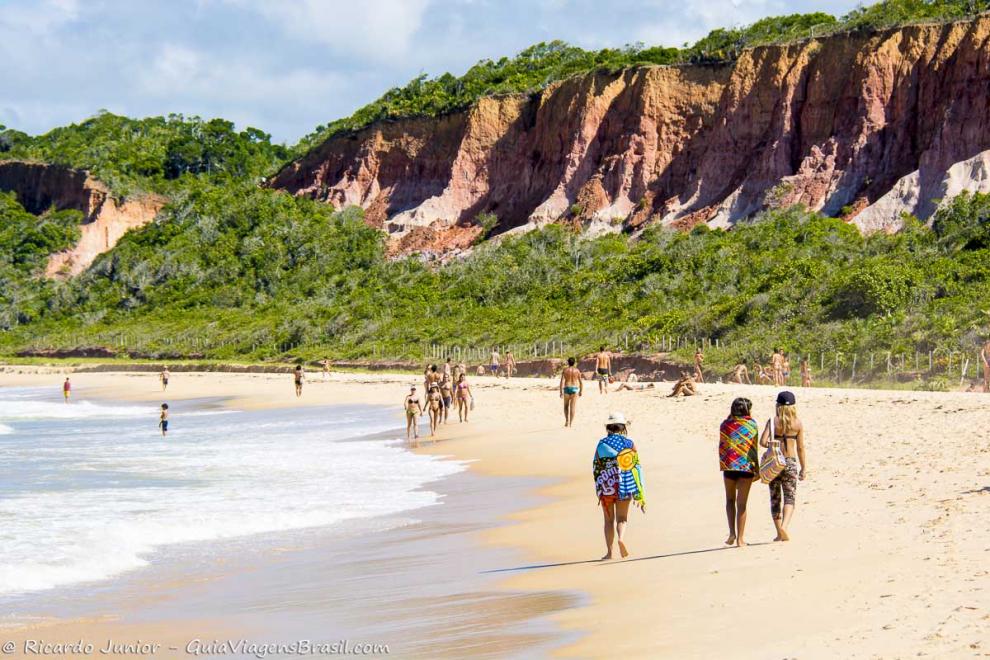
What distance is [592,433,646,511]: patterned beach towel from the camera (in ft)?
30.7

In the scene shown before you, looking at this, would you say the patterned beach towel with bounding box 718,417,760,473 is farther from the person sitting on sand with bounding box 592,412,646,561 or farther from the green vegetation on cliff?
the green vegetation on cliff

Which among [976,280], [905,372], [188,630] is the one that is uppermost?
[976,280]

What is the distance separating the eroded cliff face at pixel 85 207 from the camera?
91312mm

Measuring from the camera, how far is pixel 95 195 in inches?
3674

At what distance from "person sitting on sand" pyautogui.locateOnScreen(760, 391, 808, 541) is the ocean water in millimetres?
→ 5286

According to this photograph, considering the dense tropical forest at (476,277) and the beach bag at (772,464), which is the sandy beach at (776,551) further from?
the dense tropical forest at (476,277)

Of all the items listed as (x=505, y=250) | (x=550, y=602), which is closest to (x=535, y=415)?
(x=550, y=602)

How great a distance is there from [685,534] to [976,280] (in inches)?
1094

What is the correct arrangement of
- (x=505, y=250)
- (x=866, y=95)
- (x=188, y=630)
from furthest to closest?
1. (x=505, y=250)
2. (x=866, y=95)
3. (x=188, y=630)

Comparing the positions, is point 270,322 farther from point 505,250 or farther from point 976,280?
point 976,280

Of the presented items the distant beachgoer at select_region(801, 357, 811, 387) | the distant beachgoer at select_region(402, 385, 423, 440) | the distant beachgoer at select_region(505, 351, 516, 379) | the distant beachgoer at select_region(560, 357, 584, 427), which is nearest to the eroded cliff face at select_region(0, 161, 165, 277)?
the distant beachgoer at select_region(505, 351, 516, 379)

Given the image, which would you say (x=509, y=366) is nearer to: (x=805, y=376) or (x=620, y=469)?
(x=805, y=376)

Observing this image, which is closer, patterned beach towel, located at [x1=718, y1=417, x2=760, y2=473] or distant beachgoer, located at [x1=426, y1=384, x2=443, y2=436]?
patterned beach towel, located at [x1=718, y1=417, x2=760, y2=473]

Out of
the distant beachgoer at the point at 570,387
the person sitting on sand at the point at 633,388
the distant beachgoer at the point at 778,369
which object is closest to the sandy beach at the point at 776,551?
the distant beachgoer at the point at 570,387
